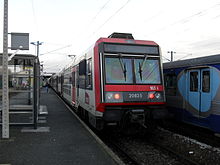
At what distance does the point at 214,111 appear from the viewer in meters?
7.96

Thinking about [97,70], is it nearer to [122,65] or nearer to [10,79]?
[122,65]

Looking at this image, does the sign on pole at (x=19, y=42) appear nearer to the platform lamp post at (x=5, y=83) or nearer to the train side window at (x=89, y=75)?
the platform lamp post at (x=5, y=83)

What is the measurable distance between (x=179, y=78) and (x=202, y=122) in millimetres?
2078

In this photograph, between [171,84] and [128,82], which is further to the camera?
[171,84]

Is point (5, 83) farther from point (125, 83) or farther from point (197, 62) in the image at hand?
point (197, 62)

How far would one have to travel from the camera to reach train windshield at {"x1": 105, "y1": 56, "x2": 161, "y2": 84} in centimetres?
767

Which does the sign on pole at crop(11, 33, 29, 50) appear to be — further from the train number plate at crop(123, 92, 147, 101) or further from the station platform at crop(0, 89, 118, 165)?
the train number plate at crop(123, 92, 147, 101)

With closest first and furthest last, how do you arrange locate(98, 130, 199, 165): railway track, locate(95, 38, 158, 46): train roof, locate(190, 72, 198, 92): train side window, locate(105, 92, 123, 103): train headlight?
locate(98, 130, 199, 165): railway track → locate(105, 92, 123, 103): train headlight → locate(95, 38, 158, 46): train roof → locate(190, 72, 198, 92): train side window

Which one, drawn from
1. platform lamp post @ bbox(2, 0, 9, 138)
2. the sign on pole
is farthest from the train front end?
platform lamp post @ bbox(2, 0, 9, 138)

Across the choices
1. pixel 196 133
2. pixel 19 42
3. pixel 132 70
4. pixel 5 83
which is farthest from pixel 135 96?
pixel 19 42

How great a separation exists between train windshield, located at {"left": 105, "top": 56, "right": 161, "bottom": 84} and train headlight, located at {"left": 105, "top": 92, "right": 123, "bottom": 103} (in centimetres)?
35

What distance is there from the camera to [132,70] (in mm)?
7891

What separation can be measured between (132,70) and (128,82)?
42 cm

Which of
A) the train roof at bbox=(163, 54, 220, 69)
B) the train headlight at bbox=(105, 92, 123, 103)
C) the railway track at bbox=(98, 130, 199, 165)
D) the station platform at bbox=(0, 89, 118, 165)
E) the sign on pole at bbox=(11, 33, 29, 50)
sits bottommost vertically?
the railway track at bbox=(98, 130, 199, 165)
